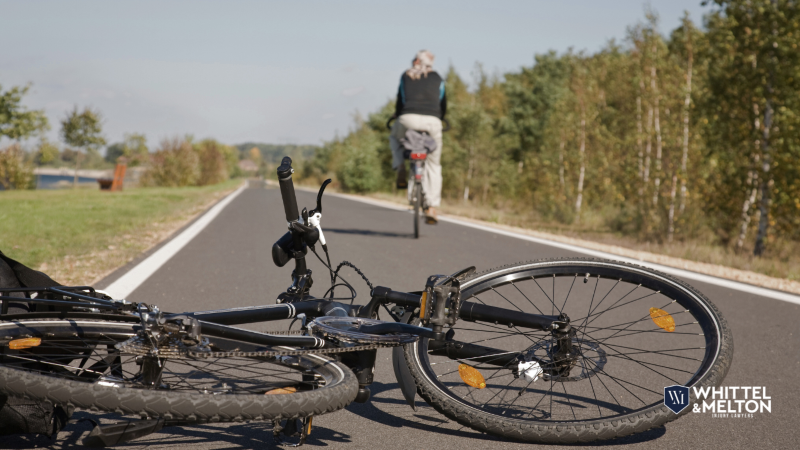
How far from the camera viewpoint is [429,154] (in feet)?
31.1

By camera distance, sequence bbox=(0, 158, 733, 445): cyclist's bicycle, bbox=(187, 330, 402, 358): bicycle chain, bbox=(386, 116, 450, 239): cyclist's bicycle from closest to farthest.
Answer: bbox=(0, 158, 733, 445): cyclist's bicycle < bbox=(187, 330, 402, 358): bicycle chain < bbox=(386, 116, 450, 239): cyclist's bicycle

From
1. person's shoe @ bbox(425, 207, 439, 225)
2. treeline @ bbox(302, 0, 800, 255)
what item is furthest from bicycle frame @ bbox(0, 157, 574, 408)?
treeline @ bbox(302, 0, 800, 255)

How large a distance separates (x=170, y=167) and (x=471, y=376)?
4269 cm

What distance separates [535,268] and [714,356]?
0.77m

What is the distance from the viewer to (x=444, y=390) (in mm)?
2484

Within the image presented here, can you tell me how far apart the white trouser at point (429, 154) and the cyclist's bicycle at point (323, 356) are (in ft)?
21.1

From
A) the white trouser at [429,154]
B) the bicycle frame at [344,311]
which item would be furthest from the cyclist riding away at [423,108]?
the bicycle frame at [344,311]

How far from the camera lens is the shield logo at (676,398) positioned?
2.35 m

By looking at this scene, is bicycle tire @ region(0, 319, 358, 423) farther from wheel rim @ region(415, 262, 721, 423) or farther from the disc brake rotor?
the disc brake rotor

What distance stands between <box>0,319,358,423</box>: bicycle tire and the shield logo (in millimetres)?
1163

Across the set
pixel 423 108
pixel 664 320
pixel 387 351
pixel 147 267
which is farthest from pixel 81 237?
pixel 664 320

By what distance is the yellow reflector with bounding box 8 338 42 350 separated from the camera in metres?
2.13

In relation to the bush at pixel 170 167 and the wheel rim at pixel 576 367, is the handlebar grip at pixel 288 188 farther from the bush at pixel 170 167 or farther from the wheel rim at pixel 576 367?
the bush at pixel 170 167

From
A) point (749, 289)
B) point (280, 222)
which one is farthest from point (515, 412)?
point (280, 222)
